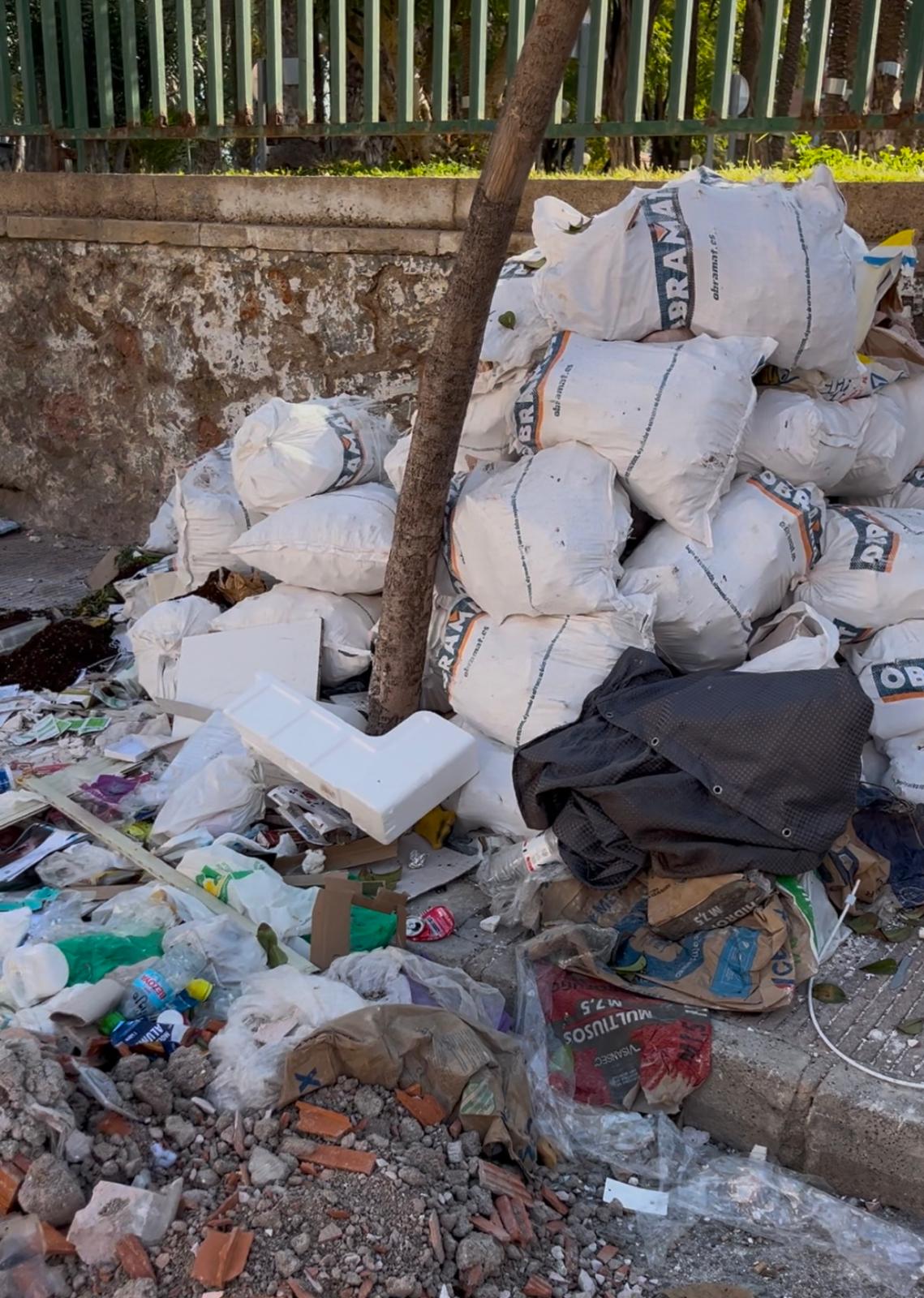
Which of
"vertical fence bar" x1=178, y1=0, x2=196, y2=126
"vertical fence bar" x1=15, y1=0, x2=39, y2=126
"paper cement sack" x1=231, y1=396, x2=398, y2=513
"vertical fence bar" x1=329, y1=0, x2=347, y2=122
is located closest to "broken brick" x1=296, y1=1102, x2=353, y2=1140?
"paper cement sack" x1=231, y1=396, x2=398, y2=513

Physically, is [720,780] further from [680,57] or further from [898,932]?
[680,57]

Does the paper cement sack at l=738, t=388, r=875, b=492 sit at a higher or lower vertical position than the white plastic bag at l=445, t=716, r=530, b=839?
higher

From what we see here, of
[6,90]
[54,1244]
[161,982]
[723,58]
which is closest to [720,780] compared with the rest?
[161,982]

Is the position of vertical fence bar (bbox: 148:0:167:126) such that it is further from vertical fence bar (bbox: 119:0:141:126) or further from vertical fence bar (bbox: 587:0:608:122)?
vertical fence bar (bbox: 587:0:608:122)

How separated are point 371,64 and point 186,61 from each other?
90 centimetres

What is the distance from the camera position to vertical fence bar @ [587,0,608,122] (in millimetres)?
4492

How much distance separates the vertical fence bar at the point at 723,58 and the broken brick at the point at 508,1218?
3.84 m

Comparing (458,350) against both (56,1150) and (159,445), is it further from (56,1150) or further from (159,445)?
(159,445)

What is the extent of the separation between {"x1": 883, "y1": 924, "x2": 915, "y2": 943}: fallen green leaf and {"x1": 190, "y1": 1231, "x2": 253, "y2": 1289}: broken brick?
1511 millimetres

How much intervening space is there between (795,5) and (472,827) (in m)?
3.92

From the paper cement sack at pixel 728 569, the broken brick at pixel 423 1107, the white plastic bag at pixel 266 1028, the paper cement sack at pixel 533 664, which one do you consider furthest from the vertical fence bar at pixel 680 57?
the broken brick at pixel 423 1107

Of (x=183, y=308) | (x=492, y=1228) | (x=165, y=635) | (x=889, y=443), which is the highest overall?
(x=183, y=308)

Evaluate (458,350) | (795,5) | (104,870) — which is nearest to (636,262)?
(458,350)

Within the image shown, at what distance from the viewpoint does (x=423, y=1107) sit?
204 cm
